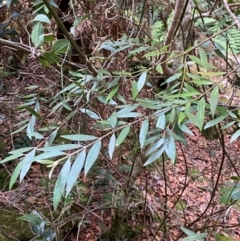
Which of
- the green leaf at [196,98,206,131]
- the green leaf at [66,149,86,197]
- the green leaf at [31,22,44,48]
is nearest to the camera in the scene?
the green leaf at [66,149,86,197]

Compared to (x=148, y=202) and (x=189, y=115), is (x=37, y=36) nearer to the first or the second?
(x=189, y=115)

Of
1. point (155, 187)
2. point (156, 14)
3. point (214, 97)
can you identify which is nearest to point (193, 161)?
point (155, 187)

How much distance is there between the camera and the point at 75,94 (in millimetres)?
1034

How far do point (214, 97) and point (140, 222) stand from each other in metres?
1.00

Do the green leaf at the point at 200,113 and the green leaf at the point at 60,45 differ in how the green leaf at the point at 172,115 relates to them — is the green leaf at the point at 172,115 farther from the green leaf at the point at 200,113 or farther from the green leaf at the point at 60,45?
the green leaf at the point at 60,45

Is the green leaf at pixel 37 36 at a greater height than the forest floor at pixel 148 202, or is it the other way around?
the green leaf at pixel 37 36

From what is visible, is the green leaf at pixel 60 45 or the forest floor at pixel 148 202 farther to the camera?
the forest floor at pixel 148 202

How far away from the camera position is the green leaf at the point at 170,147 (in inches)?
28.5

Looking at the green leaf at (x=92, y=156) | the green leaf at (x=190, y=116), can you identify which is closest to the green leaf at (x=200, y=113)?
the green leaf at (x=190, y=116)

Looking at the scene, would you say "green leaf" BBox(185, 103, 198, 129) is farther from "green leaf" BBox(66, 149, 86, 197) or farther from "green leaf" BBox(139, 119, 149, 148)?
"green leaf" BBox(66, 149, 86, 197)

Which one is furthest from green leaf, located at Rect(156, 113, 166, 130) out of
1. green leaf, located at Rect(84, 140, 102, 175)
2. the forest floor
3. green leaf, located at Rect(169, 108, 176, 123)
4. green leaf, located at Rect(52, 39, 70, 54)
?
the forest floor

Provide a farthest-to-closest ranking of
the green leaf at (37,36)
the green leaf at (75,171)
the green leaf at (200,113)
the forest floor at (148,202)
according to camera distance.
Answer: the forest floor at (148,202)
the green leaf at (37,36)
the green leaf at (200,113)
the green leaf at (75,171)

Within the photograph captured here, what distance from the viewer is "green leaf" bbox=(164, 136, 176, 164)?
0.72m

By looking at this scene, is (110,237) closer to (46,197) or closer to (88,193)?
(88,193)
